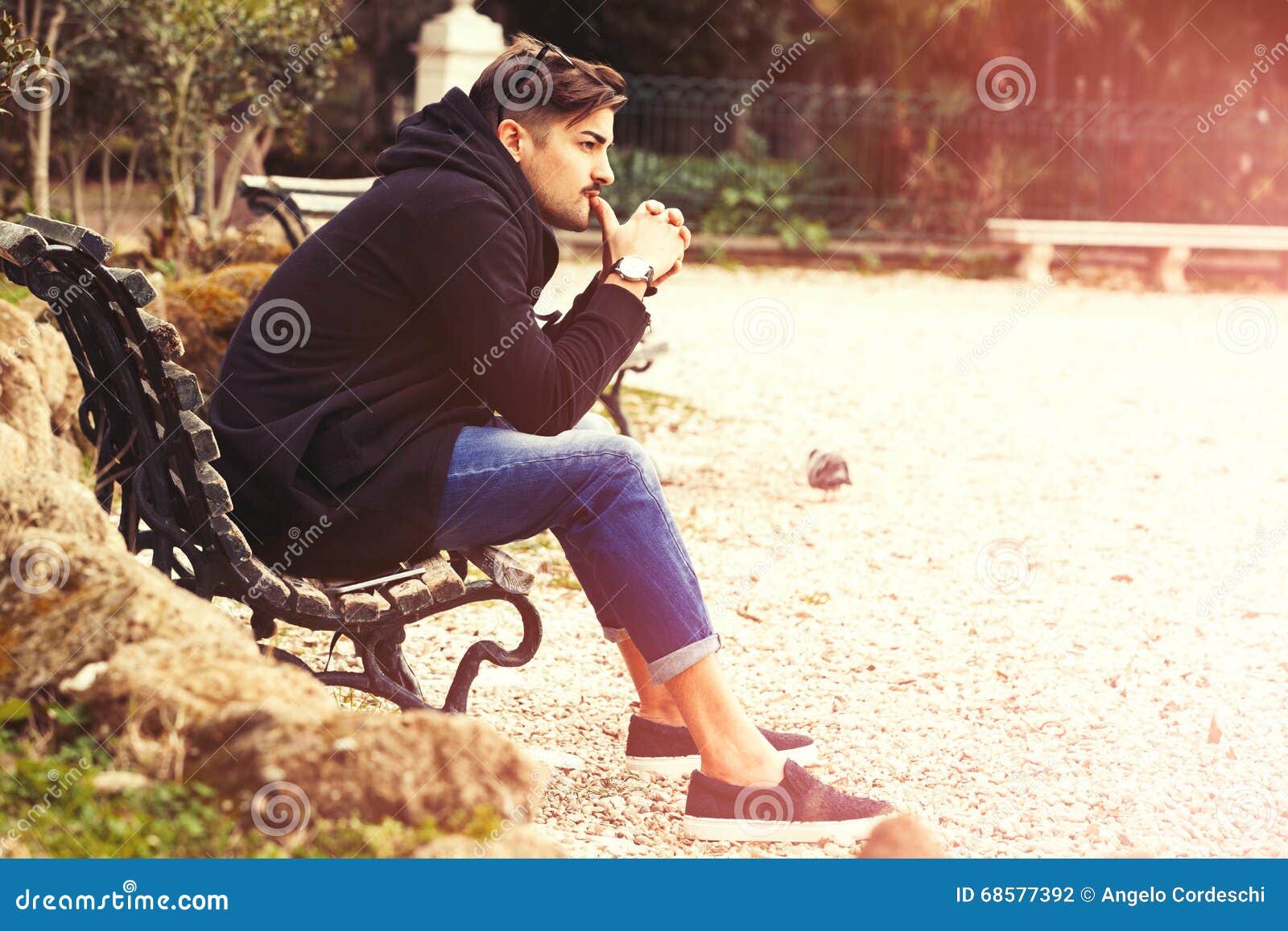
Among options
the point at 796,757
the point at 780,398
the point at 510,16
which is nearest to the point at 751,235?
the point at 510,16

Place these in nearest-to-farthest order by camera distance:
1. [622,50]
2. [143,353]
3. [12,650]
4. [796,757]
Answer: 1. [12,650]
2. [143,353]
3. [796,757]
4. [622,50]

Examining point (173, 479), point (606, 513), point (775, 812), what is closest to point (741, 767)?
point (775, 812)

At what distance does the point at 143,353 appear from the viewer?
9.66 feet

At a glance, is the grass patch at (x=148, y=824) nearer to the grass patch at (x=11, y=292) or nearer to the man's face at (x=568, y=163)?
the man's face at (x=568, y=163)

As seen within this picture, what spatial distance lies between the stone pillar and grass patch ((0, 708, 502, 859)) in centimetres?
903

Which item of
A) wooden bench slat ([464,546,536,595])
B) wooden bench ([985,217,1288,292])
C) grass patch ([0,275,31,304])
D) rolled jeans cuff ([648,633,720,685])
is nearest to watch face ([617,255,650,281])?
wooden bench slat ([464,546,536,595])

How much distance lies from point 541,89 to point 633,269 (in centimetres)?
43

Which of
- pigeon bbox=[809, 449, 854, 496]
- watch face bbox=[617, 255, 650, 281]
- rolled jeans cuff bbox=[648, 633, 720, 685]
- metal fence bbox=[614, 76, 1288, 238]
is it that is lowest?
rolled jeans cuff bbox=[648, 633, 720, 685]

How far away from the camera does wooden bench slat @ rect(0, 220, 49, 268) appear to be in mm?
2668

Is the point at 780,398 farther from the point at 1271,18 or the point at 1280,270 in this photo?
the point at 1271,18

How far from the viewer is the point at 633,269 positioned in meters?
3.26

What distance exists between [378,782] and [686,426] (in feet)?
19.1

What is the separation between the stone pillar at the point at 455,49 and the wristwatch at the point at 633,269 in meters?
7.91

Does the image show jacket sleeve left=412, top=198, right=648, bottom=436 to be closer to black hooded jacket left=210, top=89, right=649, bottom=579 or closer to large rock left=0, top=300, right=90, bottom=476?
black hooded jacket left=210, top=89, right=649, bottom=579
